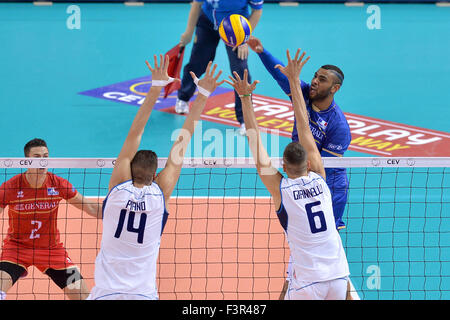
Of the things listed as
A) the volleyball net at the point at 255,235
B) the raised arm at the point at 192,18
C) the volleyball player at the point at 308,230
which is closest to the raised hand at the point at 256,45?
the volleyball net at the point at 255,235

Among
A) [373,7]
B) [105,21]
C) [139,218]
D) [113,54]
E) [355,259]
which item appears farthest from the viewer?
[373,7]

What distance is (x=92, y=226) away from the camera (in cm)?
762

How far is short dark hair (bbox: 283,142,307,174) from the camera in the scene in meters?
4.86

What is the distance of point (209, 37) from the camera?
10.6m

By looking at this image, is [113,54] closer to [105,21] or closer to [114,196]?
[105,21]

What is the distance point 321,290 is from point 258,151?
3.92 ft

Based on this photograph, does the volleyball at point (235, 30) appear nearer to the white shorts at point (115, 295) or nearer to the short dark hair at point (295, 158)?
the short dark hair at point (295, 158)

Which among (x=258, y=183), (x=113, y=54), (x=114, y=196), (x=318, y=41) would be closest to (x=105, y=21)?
(x=113, y=54)

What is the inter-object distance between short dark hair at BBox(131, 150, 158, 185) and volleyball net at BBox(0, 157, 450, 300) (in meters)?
1.16

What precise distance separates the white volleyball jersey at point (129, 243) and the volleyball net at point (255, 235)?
4.20ft

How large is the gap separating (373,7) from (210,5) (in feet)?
32.9

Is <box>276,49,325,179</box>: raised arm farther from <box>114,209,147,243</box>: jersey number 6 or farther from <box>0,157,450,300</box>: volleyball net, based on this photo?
<box>114,209,147,243</box>: jersey number 6

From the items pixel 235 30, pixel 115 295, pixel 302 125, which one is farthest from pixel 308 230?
pixel 235 30

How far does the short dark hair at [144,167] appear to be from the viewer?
185 inches
